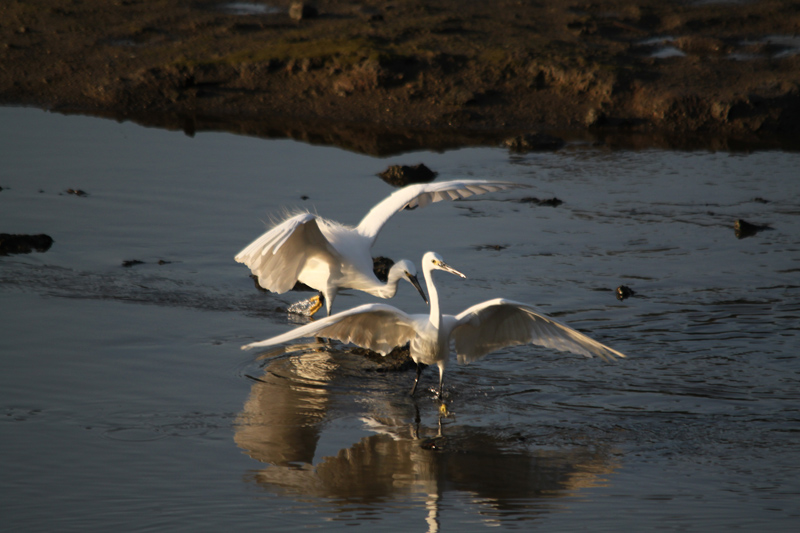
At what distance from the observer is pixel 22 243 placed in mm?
9438

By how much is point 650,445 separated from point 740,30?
14551 millimetres

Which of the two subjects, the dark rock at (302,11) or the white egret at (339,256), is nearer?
the white egret at (339,256)

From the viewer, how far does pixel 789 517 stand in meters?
5.07

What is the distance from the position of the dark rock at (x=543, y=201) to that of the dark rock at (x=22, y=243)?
6110 millimetres

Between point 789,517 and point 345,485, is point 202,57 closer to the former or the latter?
point 345,485

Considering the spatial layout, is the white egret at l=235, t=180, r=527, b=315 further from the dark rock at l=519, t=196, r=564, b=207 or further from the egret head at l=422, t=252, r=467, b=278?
the dark rock at l=519, t=196, r=564, b=207

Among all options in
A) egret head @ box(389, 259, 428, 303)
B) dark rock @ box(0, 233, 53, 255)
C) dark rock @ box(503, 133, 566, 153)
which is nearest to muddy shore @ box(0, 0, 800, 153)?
dark rock @ box(503, 133, 566, 153)

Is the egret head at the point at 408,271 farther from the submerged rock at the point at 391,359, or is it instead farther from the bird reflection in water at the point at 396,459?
the bird reflection in water at the point at 396,459

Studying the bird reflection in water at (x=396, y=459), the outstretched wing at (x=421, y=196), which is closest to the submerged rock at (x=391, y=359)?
the bird reflection in water at (x=396, y=459)

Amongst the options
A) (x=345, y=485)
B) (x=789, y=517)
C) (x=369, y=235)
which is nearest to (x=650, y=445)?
(x=789, y=517)

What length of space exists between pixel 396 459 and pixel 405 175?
709cm

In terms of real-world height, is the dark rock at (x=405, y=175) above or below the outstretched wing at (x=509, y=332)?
above

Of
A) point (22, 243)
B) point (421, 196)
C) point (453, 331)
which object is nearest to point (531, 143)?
point (421, 196)

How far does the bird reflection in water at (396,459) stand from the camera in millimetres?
5312
